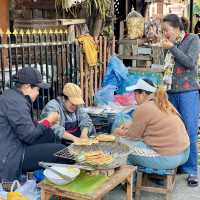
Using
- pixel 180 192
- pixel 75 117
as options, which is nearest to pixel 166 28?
pixel 75 117

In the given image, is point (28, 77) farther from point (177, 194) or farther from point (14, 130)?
point (177, 194)

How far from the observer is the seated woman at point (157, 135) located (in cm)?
466

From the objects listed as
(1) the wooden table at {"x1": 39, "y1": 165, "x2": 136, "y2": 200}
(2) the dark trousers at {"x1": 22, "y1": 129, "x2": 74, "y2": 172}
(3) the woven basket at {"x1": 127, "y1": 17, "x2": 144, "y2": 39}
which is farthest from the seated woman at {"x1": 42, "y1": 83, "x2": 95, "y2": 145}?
(3) the woven basket at {"x1": 127, "y1": 17, "x2": 144, "y2": 39}

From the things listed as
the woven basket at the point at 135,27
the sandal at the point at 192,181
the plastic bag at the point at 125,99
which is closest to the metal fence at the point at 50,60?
the plastic bag at the point at 125,99

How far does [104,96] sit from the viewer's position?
7.00 m

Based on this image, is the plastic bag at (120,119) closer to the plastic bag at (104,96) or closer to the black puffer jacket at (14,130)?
the plastic bag at (104,96)

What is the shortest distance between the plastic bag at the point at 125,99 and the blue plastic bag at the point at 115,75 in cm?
40

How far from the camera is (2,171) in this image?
4.28 metres

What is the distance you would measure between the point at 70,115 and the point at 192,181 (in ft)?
5.81

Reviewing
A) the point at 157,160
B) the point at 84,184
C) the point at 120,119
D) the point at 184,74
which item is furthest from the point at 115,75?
the point at 84,184

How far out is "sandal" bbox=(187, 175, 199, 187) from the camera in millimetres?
5383

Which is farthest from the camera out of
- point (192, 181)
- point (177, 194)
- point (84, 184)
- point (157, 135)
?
point (192, 181)

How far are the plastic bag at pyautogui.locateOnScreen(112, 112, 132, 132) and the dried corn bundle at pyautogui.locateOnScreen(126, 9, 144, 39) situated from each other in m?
2.62

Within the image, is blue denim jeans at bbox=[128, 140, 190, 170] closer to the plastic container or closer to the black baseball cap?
the plastic container
